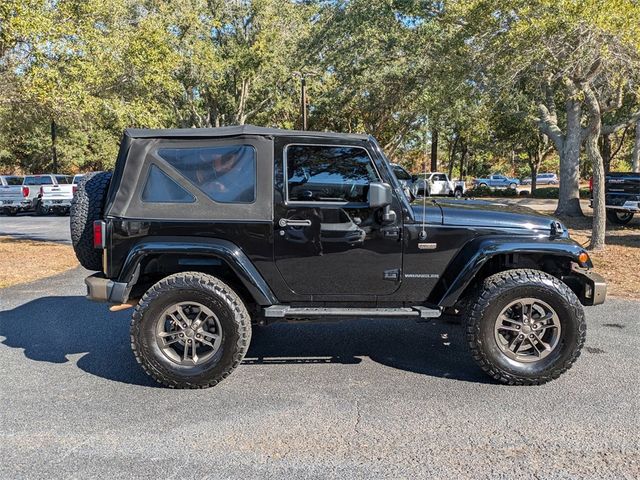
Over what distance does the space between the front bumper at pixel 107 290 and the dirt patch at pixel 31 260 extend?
4.61 metres

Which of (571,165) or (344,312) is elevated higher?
(571,165)

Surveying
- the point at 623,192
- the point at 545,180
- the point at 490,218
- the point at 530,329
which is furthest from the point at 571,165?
the point at 545,180

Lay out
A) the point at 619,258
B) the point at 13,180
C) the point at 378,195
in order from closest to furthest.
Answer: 1. the point at 378,195
2. the point at 619,258
3. the point at 13,180

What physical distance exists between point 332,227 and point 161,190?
1.35 meters

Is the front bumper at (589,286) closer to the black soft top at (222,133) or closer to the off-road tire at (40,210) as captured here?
the black soft top at (222,133)

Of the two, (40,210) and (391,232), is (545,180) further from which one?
(391,232)

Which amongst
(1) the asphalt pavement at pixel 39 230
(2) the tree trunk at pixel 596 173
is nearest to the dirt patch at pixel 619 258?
(2) the tree trunk at pixel 596 173

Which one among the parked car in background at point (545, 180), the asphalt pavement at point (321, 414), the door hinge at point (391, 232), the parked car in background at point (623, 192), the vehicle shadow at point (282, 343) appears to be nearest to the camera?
the asphalt pavement at point (321, 414)

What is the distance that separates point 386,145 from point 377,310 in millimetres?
29842

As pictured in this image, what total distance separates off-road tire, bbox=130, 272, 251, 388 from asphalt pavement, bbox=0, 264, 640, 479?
0.39ft

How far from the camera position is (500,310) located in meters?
4.11

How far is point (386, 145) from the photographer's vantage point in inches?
1305

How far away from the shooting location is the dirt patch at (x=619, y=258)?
7.53 metres

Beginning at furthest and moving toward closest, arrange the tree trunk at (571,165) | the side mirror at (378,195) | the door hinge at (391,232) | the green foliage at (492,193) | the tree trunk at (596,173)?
1. the green foliage at (492,193)
2. the tree trunk at (571,165)
3. the tree trunk at (596,173)
4. the door hinge at (391,232)
5. the side mirror at (378,195)
